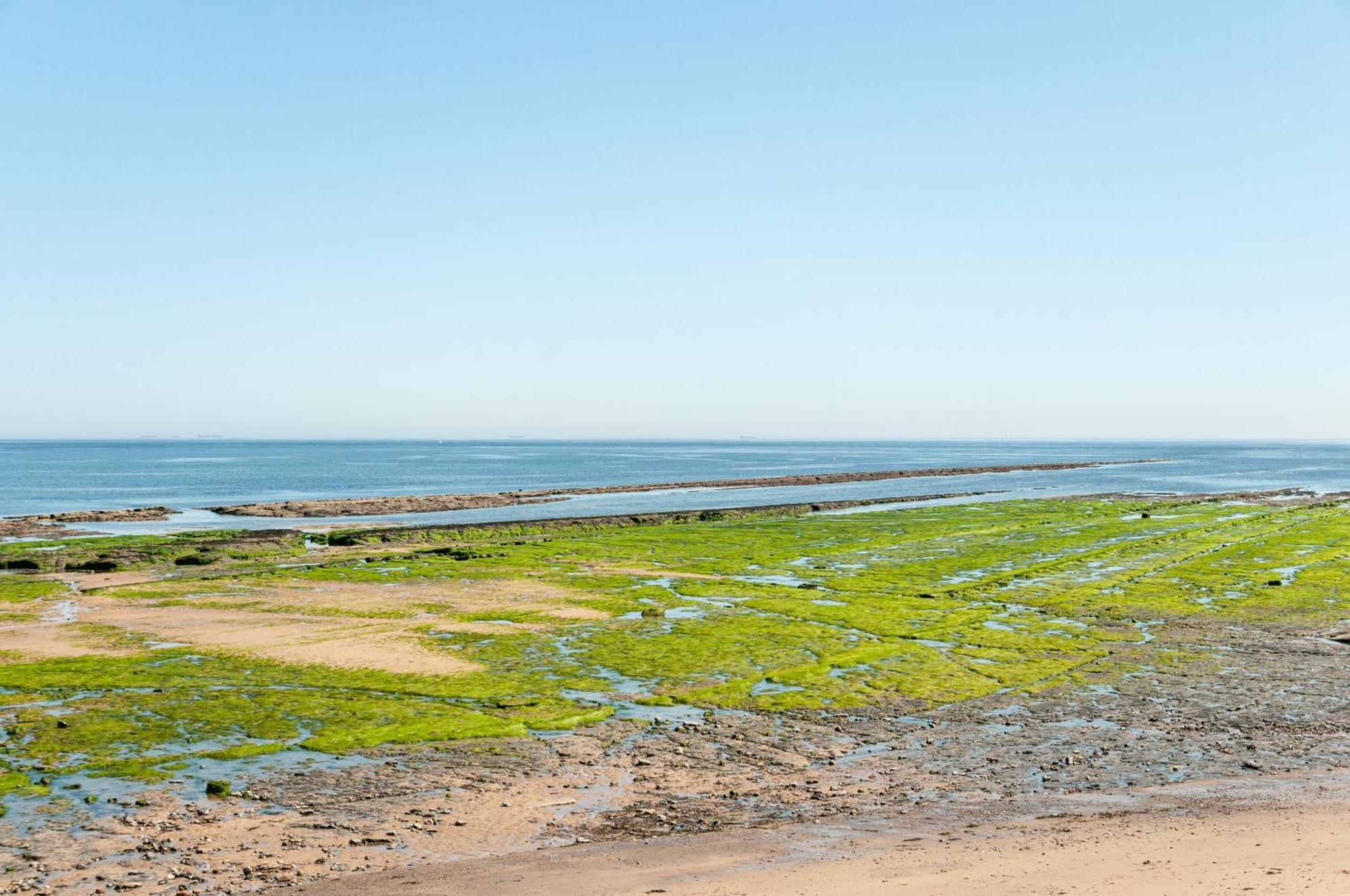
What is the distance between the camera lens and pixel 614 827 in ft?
54.2

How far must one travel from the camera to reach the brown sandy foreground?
13203 mm

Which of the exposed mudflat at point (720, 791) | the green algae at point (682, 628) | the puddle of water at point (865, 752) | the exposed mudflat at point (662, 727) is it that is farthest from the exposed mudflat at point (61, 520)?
the puddle of water at point (865, 752)

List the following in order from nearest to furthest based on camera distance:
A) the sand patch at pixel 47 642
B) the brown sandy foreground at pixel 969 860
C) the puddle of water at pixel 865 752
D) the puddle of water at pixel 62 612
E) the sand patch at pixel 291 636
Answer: the brown sandy foreground at pixel 969 860 < the puddle of water at pixel 865 752 < the sand patch at pixel 291 636 < the sand patch at pixel 47 642 < the puddle of water at pixel 62 612

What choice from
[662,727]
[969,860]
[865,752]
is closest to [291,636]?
[662,727]

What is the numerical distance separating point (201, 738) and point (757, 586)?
94.0 feet

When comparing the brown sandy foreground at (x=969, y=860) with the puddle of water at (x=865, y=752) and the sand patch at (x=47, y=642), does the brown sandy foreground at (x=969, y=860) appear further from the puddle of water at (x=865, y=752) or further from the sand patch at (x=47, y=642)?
the sand patch at (x=47, y=642)

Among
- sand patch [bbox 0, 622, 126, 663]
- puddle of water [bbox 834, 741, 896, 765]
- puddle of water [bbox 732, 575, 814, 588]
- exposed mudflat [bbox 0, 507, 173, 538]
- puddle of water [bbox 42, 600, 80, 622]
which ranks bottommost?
exposed mudflat [bbox 0, 507, 173, 538]

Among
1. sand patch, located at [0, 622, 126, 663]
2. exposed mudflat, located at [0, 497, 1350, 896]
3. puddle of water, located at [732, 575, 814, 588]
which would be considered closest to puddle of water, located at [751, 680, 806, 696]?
exposed mudflat, located at [0, 497, 1350, 896]

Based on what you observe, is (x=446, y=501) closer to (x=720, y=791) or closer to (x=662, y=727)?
(x=662, y=727)

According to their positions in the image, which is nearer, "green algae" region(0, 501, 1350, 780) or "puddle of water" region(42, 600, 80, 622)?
"green algae" region(0, 501, 1350, 780)

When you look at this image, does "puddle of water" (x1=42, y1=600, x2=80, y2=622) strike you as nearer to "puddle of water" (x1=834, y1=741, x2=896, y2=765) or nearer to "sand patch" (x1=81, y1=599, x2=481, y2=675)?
"sand patch" (x1=81, y1=599, x2=481, y2=675)

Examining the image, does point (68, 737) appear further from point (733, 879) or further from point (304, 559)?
point (304, 559)

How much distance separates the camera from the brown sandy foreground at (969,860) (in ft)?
43.3

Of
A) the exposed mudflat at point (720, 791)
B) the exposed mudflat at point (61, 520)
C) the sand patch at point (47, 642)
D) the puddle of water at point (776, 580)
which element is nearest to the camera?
the exposed mudflat at point (720, 791)
